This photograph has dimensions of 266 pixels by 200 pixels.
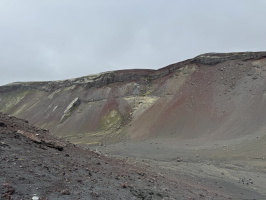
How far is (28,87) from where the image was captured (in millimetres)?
78562

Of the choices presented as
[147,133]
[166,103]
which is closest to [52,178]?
[147,133]

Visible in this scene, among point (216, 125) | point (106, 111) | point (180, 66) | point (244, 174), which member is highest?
point (180, 66)

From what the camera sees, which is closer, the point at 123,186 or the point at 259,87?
the point at 123,186

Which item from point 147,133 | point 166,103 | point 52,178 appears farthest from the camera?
point 166,103

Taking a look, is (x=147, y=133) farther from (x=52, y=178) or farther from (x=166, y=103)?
(x=52, y=178)

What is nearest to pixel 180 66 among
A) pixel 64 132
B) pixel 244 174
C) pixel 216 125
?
pixel 216 125

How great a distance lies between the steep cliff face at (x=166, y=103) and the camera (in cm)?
3522

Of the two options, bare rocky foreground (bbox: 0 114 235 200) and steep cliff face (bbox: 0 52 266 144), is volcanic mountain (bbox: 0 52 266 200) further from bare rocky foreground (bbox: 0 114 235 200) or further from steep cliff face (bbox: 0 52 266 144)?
steep cliff face (bbox: 0 52 266 144)

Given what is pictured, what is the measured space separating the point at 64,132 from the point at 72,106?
8.49 metres

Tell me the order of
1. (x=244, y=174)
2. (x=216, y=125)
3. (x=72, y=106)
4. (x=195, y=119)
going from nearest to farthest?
1. (x=244, y=174)
2. (x=216, y=125)
3. (x=195, y=119)
4. (x=72, y=106)

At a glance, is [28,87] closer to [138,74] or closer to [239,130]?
[138,74]

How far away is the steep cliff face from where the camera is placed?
3522 cm

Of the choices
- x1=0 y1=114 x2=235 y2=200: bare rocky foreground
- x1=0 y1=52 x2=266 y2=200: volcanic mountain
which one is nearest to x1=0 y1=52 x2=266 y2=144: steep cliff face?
x1=0 y1=52 x2=266 y2=200: volcanic mountain

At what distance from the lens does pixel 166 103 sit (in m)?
44.1
